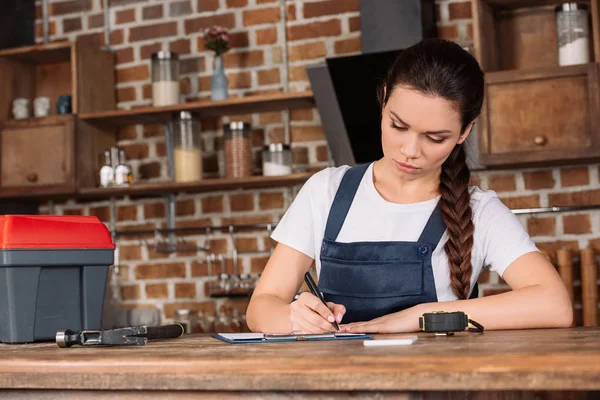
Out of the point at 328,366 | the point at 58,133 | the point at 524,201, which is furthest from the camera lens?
the point at 58,133

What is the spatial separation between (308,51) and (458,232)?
5.93ft

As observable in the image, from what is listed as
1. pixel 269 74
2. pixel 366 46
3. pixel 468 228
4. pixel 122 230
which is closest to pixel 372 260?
pixel 468 228

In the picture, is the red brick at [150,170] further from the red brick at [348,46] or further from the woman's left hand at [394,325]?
the woman's left hand at [394,325]

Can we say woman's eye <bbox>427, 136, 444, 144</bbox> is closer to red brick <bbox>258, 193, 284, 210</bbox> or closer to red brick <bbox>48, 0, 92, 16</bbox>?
red brick <bbox>258, 193, 284, 210</bbox>

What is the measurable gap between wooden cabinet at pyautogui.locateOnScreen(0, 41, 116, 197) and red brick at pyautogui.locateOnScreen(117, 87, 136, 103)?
0.12 feet

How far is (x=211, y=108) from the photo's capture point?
334 centimetres

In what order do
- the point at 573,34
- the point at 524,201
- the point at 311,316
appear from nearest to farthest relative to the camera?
the point at 311,316, the point at 573,34, the point at 524,201

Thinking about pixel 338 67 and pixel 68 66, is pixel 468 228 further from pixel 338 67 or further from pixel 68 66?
pixel 68 66

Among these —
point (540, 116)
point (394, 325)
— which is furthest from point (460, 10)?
point (394, 325)

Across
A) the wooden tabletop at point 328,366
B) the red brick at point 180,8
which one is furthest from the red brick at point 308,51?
the wooden tabletop at point 328,366

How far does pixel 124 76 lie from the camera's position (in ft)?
12.2

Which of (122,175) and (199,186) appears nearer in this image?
(199,186)

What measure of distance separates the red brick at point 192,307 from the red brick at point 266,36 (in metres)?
1.11

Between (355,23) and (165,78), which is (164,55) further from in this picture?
(355,23)
